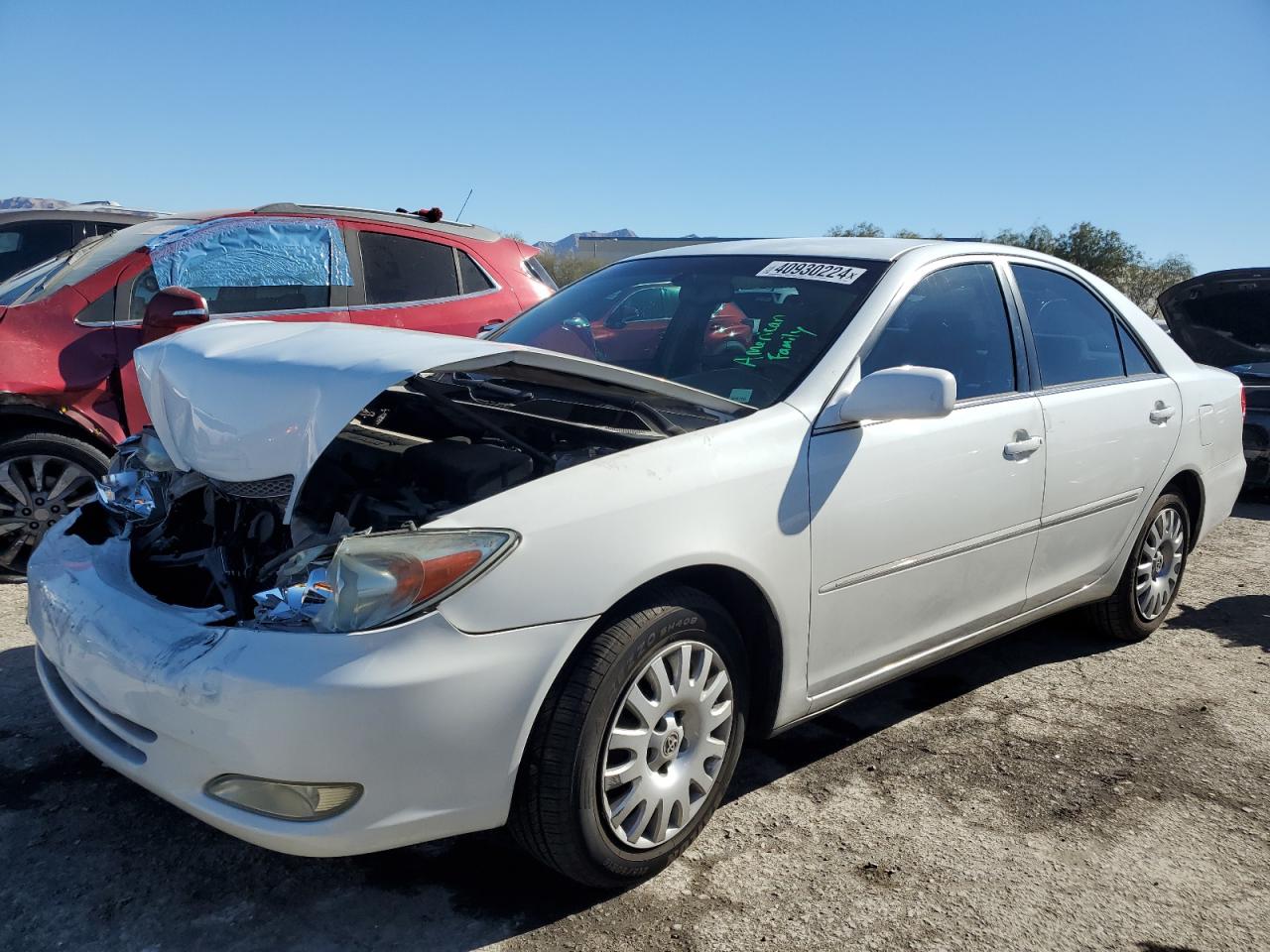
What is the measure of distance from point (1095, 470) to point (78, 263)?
188 inches

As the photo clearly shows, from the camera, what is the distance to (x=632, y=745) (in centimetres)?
241

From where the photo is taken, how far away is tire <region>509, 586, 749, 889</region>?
2.26 meters

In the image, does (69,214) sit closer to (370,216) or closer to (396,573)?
(370,216)

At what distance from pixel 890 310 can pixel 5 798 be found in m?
2.94

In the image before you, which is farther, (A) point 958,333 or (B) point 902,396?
(A) point 958,333

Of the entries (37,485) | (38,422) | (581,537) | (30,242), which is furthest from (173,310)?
(30,242)

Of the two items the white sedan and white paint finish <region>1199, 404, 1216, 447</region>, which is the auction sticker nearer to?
the white sedan

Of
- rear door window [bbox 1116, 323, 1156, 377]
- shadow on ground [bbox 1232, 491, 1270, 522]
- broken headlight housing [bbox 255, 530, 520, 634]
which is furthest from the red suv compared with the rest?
shadow on ground [bbox 1232, 491, 1270, 522]

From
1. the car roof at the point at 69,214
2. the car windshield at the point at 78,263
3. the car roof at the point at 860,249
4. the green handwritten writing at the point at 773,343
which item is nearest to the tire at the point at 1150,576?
the car roof at the point at 860,249

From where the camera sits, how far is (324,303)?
219 inches

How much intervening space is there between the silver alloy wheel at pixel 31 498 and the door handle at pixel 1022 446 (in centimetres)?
391

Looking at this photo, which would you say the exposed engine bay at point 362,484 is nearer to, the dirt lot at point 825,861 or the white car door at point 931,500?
the white car door at point 931,500

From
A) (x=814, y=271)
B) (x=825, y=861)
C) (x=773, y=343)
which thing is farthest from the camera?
(x=814, y=271)

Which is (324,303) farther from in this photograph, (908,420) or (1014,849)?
(1014,849)
